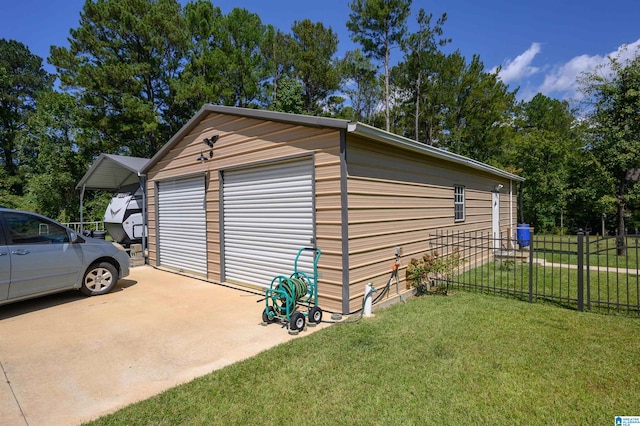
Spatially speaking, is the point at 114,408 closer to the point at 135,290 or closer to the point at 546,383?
the point at 546,383

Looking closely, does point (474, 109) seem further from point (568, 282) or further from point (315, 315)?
point (315, 315)

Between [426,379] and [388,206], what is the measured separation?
10.1 feet

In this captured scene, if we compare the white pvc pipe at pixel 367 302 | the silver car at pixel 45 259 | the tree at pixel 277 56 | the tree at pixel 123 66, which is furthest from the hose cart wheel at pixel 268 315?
the tree at pixel 277 56

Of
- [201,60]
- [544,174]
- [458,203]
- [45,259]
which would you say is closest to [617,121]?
[458,203]

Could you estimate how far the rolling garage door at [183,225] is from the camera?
776 cm

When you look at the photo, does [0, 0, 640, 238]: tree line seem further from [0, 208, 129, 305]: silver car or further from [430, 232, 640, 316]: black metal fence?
[0, 208, 129, 305]: silver car

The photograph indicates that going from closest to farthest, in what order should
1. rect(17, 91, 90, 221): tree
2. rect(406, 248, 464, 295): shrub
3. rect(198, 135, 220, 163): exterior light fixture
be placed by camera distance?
rect(406, 248, 464, 295): shrub
rect(198, 135, 220, 163): exterior light fixture
rect(17, 91, 90, 221): tree

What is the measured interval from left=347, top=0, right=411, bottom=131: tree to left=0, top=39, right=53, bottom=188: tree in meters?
25.2

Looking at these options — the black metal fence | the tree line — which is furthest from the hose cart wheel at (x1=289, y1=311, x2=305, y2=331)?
the tree line

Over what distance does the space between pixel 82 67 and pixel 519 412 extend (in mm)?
22406

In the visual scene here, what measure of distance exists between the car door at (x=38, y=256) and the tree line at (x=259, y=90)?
14404 mm

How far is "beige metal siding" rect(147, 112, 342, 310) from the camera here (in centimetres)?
484

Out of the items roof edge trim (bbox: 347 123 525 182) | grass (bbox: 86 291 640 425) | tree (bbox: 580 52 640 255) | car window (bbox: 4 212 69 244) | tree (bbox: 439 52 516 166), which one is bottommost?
grass (bbox: 86 291 640 425)

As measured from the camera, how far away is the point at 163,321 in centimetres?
489
